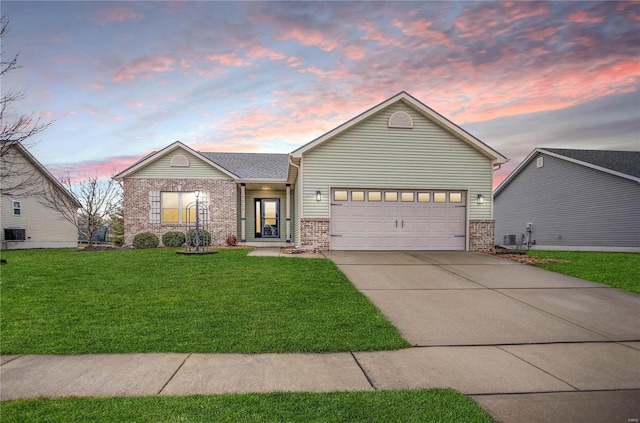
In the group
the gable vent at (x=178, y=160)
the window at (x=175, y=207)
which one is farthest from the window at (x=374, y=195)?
the gable vent at (x=178, y=160)

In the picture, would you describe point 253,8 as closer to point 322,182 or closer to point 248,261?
point 322,182

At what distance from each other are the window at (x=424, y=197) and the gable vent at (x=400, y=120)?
290 centimetres

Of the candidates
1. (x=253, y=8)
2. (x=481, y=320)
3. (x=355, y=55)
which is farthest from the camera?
(x=355, y=55)

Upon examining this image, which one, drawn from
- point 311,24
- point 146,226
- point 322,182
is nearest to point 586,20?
point 311,24

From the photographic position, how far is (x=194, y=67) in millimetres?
13727

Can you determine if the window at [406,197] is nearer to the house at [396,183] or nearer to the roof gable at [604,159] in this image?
the house at [396,183]

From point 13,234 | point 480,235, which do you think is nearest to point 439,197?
point 480,235

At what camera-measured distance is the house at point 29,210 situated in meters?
20.6

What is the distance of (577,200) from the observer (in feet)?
71.9

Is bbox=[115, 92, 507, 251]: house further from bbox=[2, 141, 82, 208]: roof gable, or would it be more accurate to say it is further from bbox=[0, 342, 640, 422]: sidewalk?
bbox=[2, 141, 82, 208]: roof gable

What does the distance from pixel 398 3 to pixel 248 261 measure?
9.37 metres

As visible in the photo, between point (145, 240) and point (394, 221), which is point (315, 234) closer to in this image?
point (394, 221)

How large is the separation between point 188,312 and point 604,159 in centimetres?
2510

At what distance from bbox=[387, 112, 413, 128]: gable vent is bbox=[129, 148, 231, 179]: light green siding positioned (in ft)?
30.4
